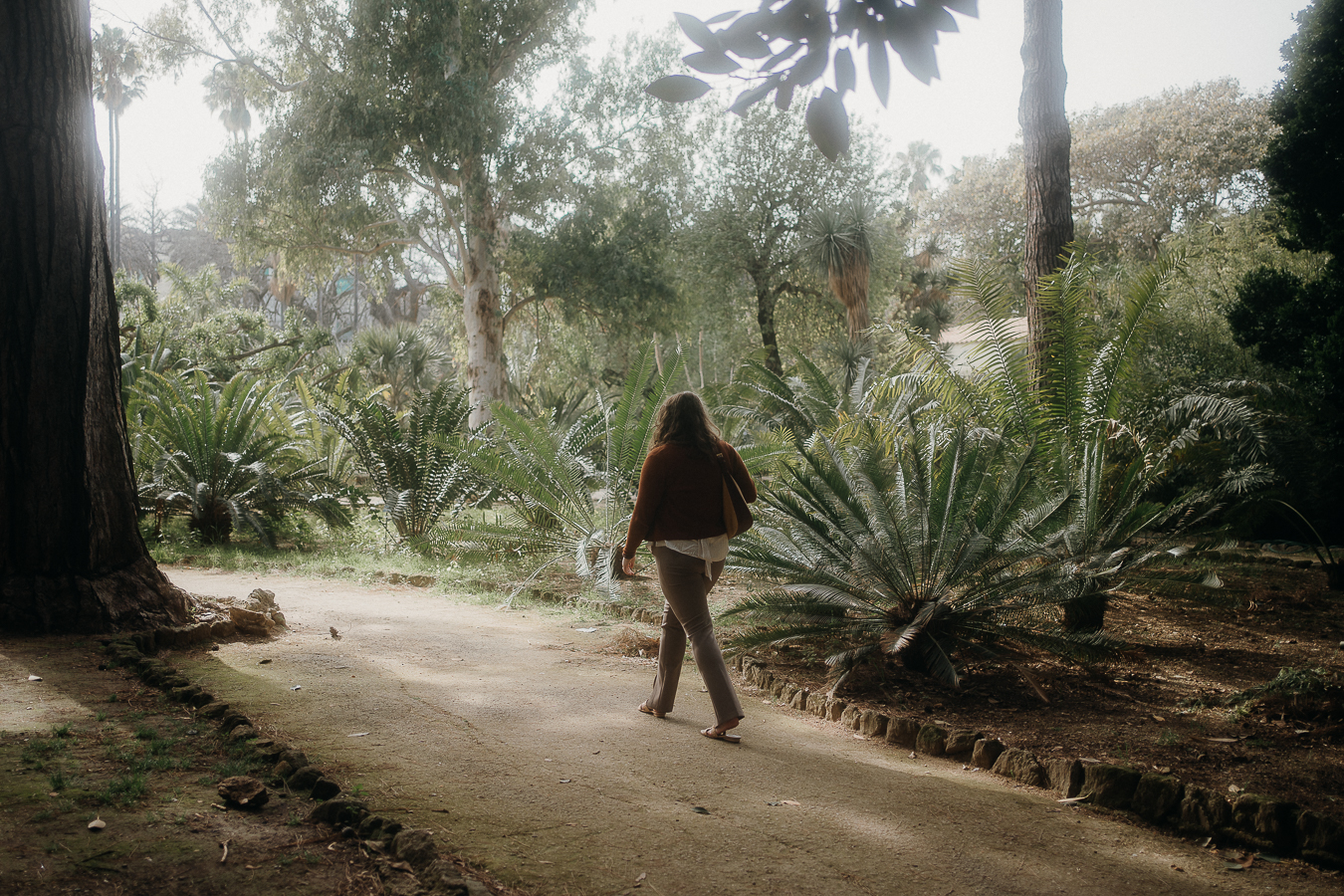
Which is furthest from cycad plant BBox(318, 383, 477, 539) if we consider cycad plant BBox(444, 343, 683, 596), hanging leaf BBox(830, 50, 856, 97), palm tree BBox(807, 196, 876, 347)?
palm tree BBox(807, 196, 876, 347)

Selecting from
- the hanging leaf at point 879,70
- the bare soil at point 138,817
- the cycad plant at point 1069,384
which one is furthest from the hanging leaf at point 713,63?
the cycad plant at point 1069,384

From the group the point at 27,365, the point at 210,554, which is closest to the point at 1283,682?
the point at 27,365

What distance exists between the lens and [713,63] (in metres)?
2.08

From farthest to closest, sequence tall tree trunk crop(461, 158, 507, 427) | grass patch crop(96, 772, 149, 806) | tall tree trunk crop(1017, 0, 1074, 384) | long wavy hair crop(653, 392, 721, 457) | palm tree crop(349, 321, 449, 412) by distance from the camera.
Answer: palm tree crop(349, 321, 449, 412) → tall tree trunk crop(461, 158, 507, 427) → tall tree trunk crop(1017, 0, 1074, 384) → long wavy hair crop(653, 392, 721, 457) → grass patch crop(96, 772, 149, 806)

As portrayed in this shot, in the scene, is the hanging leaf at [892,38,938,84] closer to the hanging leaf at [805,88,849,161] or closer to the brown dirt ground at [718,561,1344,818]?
the hanging leaf at [805,88,849,161]

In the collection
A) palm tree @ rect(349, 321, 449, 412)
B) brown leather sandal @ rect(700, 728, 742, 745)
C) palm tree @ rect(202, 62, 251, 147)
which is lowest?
brown leather sandal @ rect(700, 728, 742, 745)

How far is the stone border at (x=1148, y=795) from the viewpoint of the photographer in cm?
284

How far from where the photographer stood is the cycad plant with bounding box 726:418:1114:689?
4.84 m

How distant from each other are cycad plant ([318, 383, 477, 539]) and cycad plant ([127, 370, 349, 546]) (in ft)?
1.95

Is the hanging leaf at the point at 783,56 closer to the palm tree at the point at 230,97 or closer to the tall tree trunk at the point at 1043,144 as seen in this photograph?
the tall tree trunk at the point at 1043,144

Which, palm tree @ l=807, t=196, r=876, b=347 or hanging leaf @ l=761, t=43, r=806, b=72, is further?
palm tree @ l=807, t=196, r=876, b=347

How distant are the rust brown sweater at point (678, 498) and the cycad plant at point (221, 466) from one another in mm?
6908

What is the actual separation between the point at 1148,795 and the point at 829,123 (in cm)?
262

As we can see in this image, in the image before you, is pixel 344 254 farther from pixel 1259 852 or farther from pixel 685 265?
pixel 1259 852
